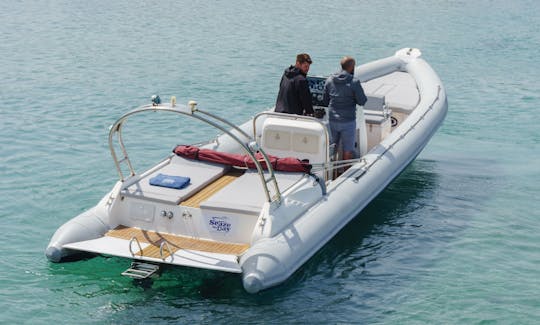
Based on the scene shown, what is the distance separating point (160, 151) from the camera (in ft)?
42.4

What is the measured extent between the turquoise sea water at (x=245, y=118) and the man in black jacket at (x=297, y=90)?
60.4 inches

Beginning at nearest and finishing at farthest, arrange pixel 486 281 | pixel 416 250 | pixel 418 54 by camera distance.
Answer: pixel 486 281, pixel 416 250, pixel 418 54

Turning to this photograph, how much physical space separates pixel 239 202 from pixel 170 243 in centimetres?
78

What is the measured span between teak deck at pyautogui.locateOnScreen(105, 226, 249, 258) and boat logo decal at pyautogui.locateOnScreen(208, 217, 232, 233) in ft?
0.44

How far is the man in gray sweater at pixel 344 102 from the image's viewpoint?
359 inches

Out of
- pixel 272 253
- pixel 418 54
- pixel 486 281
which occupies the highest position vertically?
pixel 418 54

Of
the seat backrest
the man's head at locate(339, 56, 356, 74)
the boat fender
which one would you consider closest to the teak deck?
the boat fender

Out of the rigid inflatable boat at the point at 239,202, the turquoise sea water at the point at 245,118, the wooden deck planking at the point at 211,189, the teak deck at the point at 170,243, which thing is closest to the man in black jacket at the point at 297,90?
the rigid inflatable boat at the point at 239,202

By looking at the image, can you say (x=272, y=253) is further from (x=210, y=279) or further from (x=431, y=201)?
(x=431, y=201)

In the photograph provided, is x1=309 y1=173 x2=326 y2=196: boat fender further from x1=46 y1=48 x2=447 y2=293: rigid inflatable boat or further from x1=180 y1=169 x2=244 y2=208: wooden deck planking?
x1=180 y1=169 x2=244 y2=208: wooden deck planking

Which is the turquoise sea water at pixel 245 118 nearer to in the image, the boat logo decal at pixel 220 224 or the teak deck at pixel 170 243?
the teak deck at pixel 170 243

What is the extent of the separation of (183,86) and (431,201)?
8.31 m

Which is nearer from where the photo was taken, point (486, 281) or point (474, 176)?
point (486, 281)

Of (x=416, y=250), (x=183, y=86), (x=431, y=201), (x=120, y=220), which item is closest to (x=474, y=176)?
(x=431, y=201)
